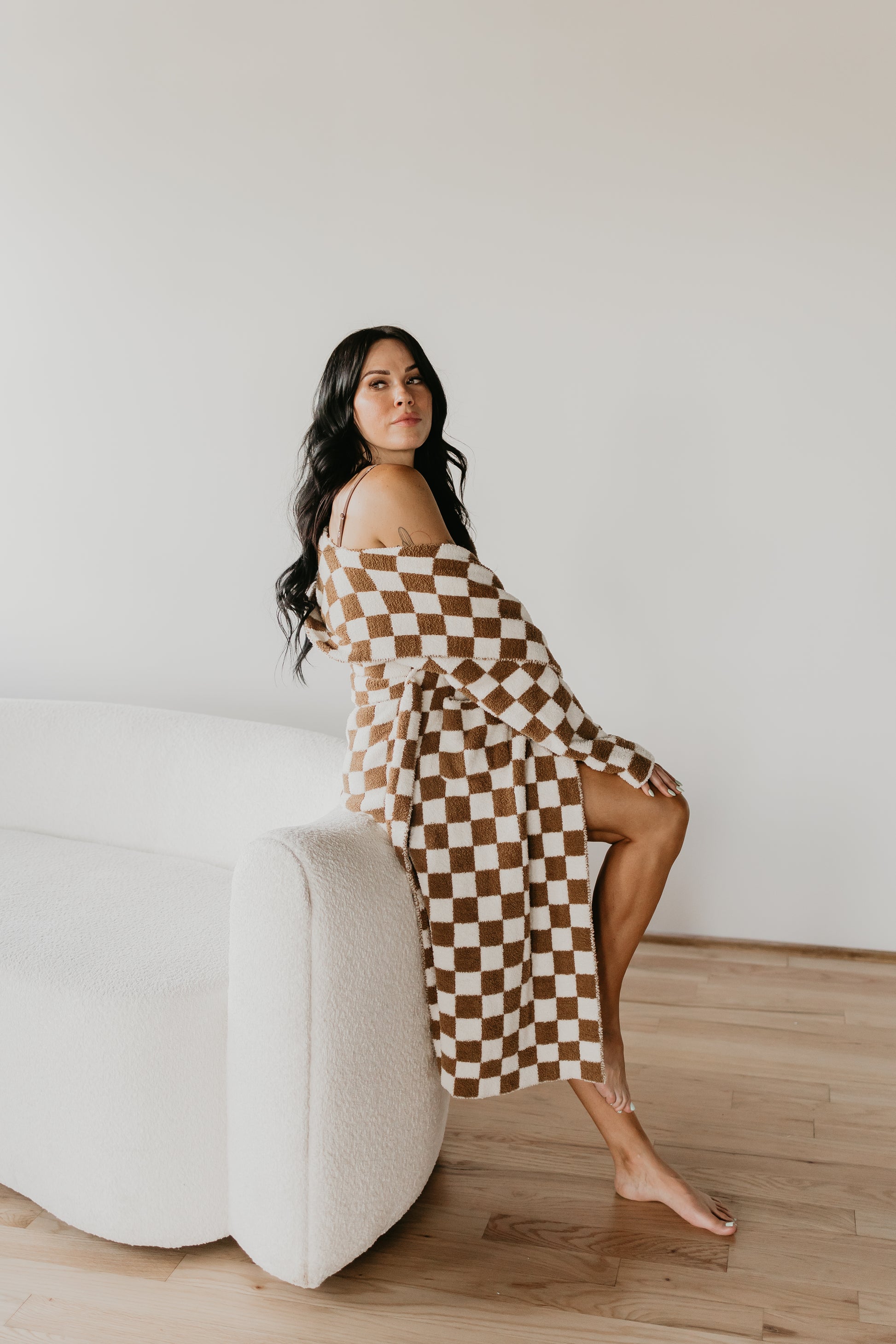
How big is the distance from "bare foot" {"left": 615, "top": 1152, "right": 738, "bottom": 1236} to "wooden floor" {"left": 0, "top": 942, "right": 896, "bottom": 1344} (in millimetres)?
19

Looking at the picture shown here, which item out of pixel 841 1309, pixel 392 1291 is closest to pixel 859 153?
pixel 841 1309

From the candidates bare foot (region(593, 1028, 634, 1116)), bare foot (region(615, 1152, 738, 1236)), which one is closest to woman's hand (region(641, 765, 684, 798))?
bare foot (region(593, 1028, 634, 1116))

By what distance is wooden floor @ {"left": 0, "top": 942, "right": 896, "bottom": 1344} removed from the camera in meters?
1.32

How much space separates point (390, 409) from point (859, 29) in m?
1.49

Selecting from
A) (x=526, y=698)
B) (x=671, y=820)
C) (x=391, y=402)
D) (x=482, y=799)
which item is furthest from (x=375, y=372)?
(x=671, y=820)

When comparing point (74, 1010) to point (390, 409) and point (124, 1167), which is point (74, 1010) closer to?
point (124, 1167)

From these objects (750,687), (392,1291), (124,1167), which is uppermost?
(750,687)

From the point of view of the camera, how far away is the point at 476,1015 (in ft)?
4.73

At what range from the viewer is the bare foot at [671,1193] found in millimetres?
1507

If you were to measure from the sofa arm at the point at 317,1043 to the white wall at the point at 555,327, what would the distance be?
1.31m

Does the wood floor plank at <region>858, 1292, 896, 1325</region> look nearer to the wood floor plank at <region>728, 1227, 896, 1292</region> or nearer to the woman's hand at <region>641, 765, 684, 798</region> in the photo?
the wood floor plank at <region>728, 1227, 896, 1292</region>

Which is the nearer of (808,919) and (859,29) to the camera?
(859,29)

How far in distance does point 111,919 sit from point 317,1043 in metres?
0.49

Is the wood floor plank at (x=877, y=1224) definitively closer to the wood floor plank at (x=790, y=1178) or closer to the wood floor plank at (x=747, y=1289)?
the wood floor plank at (x=790, y=1178)
